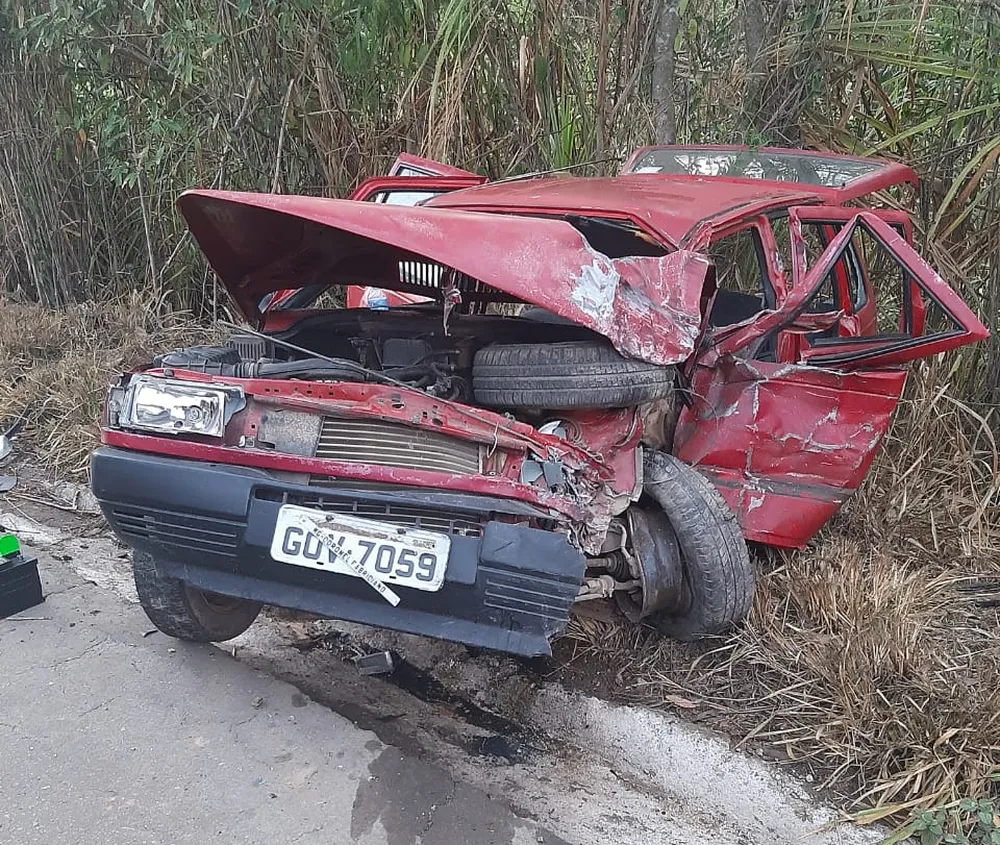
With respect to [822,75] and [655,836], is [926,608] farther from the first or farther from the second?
[822,75]

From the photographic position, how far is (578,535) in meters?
2.17

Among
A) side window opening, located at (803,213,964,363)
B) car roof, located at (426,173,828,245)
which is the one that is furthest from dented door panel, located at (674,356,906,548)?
car roof, located at (426,173,828,245)

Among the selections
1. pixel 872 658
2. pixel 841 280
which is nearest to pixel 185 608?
pixel 872 658

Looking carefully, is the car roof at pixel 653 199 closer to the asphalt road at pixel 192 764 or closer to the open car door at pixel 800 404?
the open car door at pixel 800 404

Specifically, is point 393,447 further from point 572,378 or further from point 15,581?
point 15,581

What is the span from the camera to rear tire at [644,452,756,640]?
2.49 meters

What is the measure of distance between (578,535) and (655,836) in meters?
0.76

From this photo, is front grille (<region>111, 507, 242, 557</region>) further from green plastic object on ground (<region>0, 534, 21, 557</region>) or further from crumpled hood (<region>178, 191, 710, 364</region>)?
green plastic object on ground (<region>0, 534, 21, 557</region>)

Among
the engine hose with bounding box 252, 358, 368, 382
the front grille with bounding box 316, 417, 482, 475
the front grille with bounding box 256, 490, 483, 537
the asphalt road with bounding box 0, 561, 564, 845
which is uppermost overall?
the engine hose with bounding box 252, 358, 368, 382

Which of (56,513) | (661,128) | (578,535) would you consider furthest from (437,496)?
(661,128)

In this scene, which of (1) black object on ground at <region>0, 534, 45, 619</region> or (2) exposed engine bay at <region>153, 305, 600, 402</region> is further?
(1) black object on ground at <region>0, 534, 45, 619</region>

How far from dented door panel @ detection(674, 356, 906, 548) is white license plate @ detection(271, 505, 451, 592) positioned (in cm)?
113

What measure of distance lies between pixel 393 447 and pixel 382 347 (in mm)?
740

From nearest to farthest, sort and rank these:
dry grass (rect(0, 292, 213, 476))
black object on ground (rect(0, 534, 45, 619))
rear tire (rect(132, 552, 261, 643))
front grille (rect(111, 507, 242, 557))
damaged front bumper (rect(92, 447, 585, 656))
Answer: damaged front bumper (rect(92, 447, 585, 656))
front grille (rect(111, 507, 242, 557))
rear tire (rect(132, 552, 261, 643))
black object on ground (rect(0, 534, 45, 619))
dry grass (rect(0, 292, 213, 476))
